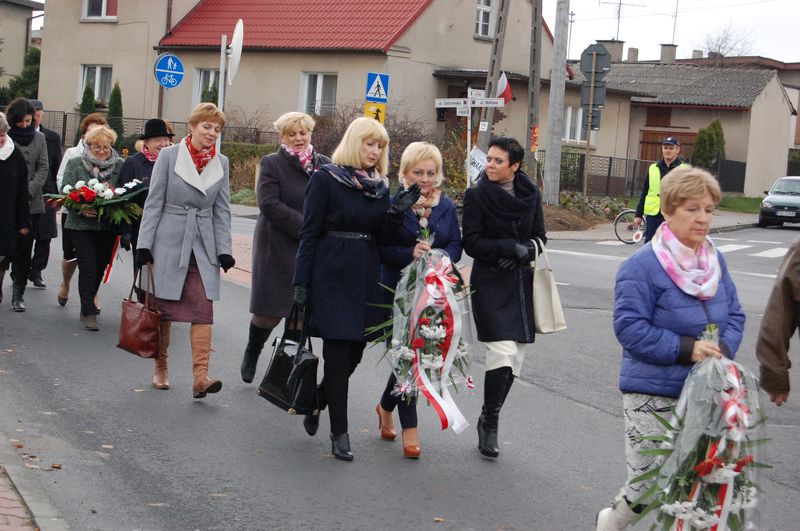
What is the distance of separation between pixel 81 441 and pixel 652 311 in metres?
3.58

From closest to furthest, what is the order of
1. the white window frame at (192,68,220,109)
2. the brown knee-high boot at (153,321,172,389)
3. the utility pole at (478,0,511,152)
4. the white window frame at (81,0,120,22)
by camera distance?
the brown knee-high boot at (153,321,172,389) < the utility pole at (478,0,511,152) < the white window frame at (192,68,220,109) < the white window frame at (81,0,120,22)

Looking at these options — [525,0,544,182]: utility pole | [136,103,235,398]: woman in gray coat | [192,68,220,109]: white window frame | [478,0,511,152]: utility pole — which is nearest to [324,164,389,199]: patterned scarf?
[136,103,235,398]: woman in gray coat

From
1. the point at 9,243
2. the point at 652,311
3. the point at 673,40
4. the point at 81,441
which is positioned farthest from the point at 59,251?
the point at 673,40

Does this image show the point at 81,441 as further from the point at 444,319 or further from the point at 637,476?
the point at 637,476

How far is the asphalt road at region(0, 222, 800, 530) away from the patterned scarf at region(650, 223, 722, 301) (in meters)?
1.54

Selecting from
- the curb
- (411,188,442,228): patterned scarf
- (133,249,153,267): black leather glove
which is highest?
(411,188,442,228): patterned scarf

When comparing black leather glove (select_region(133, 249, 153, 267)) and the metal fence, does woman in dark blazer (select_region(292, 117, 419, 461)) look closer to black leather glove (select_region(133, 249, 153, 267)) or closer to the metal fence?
black leather glove (select_region(133, 249, 153, 267))

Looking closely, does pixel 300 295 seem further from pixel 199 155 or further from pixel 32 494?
pixel 199 155

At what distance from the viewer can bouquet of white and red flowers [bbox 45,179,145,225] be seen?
1001 centimetres

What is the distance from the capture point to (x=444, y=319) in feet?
21.1

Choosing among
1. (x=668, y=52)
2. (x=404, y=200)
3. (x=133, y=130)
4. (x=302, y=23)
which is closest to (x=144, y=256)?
(x=404, y=200)

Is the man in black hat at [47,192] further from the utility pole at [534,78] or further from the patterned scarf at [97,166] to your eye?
the utility pole at [534,78]

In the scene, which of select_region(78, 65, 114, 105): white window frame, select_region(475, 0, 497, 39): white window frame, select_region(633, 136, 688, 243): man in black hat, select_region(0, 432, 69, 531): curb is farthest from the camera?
select_region(78, 65, 114, 105): white window frame

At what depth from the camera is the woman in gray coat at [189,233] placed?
7.80 meters
